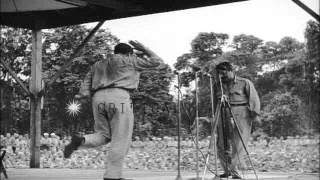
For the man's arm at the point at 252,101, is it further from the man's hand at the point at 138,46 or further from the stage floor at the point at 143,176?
the man's hand at the point at 138,46

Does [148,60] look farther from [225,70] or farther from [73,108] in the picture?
[73,108]

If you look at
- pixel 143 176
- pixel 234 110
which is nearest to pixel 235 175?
pixel 234 110

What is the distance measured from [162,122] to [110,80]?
60.3ft

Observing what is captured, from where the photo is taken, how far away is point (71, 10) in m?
10.7

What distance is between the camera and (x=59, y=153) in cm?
1638

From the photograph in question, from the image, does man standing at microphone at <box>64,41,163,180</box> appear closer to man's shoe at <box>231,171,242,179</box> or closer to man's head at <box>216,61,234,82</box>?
man's head at <box>216,61,234,82</box>

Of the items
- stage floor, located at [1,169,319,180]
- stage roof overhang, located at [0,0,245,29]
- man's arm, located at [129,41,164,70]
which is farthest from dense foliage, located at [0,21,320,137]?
man's arm, located at [129,41,164,70]

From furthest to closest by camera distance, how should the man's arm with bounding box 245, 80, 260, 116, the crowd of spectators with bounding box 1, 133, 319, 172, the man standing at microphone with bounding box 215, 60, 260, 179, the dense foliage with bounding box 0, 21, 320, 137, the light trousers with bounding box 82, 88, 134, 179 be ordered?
the dense foliage with bounding box 0, 21, 320, 137, the crowd of spectators with bounding box 1, 133, 319, 172, the man's arm with bounding box 245, 80, 260, 116, the man standing at microphone with bounding box 215, 60, 260, 179, the light trousers with bounding box 82, 88, 134, 179

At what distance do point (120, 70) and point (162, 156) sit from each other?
10.1 meters

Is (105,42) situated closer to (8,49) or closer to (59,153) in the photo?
(8,49)

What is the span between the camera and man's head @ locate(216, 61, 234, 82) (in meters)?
6.97

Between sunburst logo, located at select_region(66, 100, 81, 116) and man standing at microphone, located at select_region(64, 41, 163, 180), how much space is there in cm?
2075

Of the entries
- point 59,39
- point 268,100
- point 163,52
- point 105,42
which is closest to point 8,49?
point 59,39

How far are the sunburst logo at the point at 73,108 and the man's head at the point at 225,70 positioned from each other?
19.5m
